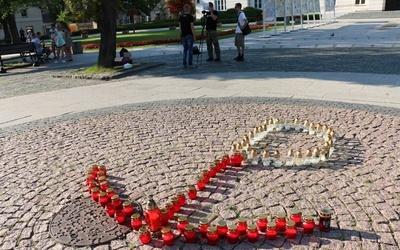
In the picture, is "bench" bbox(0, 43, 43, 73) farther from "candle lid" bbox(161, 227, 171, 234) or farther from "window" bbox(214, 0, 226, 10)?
"window" bbox(214, 0, 226, 10)

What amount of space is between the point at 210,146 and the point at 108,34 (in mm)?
9266

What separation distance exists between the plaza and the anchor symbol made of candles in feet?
0.30

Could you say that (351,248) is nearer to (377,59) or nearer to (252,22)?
(377,59)

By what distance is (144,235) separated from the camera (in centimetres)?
337

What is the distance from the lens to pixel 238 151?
5.11m

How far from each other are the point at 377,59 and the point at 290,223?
36.6 ft

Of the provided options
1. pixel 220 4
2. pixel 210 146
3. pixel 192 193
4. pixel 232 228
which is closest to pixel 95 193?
pixel 192 193

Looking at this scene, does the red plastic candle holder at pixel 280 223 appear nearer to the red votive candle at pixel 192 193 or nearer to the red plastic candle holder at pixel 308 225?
the red plastic candle holder at pixel 308 225

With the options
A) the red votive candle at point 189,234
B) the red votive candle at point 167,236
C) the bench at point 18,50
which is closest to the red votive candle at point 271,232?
the red votive candle at point 189,234

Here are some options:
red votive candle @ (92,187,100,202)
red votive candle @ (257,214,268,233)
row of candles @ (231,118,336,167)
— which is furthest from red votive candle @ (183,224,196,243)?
row of candles @ (231,118,336,167)

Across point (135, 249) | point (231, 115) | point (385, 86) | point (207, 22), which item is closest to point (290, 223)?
point (135, 249)

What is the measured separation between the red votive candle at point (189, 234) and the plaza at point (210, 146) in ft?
0.16

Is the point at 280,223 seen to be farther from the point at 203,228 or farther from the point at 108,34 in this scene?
the point at 108,34

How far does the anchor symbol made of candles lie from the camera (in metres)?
3.34
